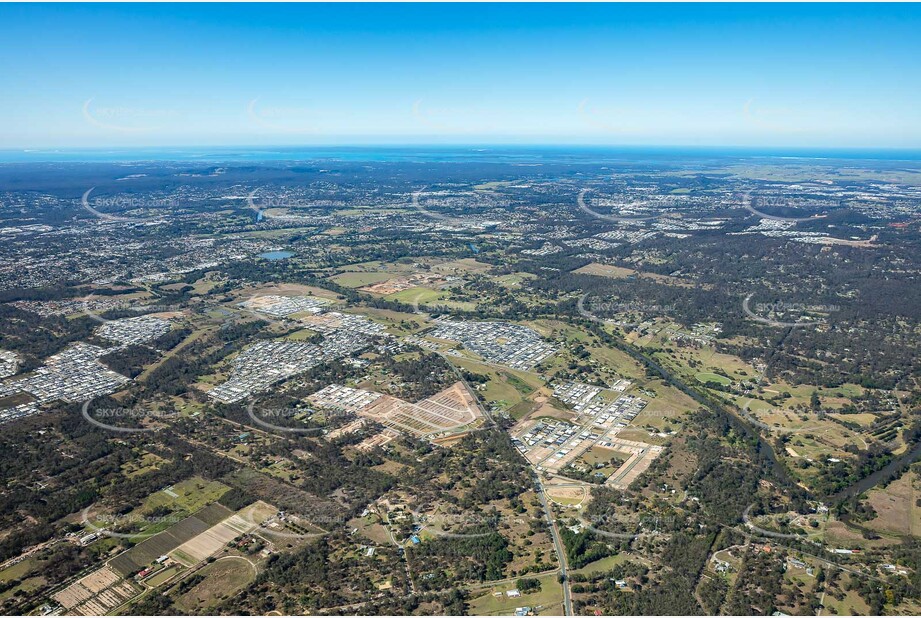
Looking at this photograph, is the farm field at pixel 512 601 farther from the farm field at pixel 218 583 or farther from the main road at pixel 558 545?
the farm field at pixel 218 583

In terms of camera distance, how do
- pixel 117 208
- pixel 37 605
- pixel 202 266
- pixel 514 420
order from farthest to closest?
pixel 117 208
pixel 202 266
pixel 514 420
pixel 37 605

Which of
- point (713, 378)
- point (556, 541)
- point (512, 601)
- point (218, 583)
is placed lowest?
point (512, 601)

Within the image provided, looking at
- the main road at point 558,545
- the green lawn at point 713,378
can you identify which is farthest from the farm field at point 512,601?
the green lawn at point 713,378

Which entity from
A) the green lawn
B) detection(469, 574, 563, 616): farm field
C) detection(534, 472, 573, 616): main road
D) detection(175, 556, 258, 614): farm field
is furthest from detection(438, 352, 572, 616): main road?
the green lawn

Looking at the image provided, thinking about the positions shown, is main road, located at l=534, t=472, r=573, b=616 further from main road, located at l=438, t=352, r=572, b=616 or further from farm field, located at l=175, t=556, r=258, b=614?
farm field, located at l=175, t=556, r=258, b=614

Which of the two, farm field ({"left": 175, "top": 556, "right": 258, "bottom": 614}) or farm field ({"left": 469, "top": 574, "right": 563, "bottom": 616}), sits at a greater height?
farm field ({"left": 175, "top": 556, "right": 258, "bottom": 614})

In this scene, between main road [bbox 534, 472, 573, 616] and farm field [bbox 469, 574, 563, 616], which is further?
main road [bbox 534, 472, 573, 616]

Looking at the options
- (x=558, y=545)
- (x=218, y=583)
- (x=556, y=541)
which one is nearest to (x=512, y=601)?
(x=558, y=545)

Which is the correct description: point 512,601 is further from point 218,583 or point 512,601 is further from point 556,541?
point 218,583

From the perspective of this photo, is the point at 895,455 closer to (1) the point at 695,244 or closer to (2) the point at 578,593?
(2) the point at 578,593

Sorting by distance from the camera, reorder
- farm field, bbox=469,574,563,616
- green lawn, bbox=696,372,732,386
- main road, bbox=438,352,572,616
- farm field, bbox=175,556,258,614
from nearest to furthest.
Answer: farm field, bbox=469,574,563,616, farm field, bbox=175,556,258,614, main road, bbox=438,352,572,616, green lawn, bbox=696,372,732,386

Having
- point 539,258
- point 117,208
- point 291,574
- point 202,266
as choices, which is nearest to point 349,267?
point 202,266
